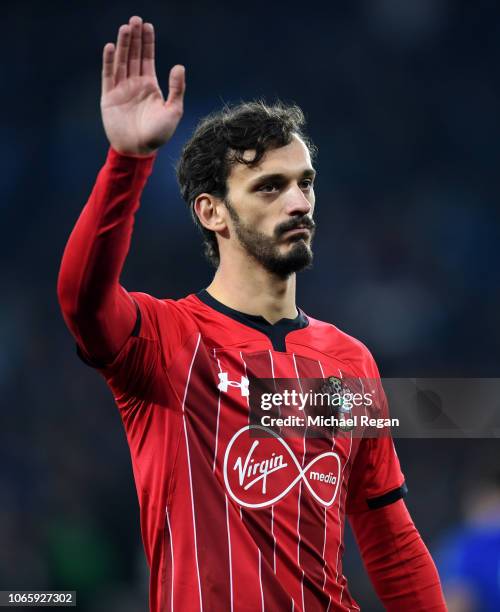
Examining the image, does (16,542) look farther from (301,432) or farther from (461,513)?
(301,432)

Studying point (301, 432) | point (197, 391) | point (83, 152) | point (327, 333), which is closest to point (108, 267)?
point (197, 391)

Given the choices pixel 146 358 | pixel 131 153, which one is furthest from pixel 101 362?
pixel 131 153

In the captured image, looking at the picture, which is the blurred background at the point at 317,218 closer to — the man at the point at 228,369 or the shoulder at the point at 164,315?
the man at the point at 228,369

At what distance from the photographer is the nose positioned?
9.37 ft

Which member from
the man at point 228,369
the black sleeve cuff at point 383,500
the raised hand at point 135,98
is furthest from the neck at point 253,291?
the raised hand at point 135,98

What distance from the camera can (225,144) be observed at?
307 cm

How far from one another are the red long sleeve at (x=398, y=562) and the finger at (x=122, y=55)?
1726 millimetres

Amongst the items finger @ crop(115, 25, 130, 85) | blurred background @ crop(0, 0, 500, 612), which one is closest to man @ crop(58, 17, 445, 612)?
finger @ crop(115, 25, 130, 85)

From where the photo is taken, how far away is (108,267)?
7.14ft

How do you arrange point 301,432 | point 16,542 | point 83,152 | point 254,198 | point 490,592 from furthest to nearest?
Result: point 83,152 → point 16,542 → point 490,592 → point 254,198 → point 301,432

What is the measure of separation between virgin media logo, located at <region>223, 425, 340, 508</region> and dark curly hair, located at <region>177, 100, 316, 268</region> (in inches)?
34.4

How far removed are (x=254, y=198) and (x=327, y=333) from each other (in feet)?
1.83

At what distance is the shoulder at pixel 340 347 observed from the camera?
302 centimetres

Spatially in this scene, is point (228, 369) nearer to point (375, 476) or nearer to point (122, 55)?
point (375, 476)
